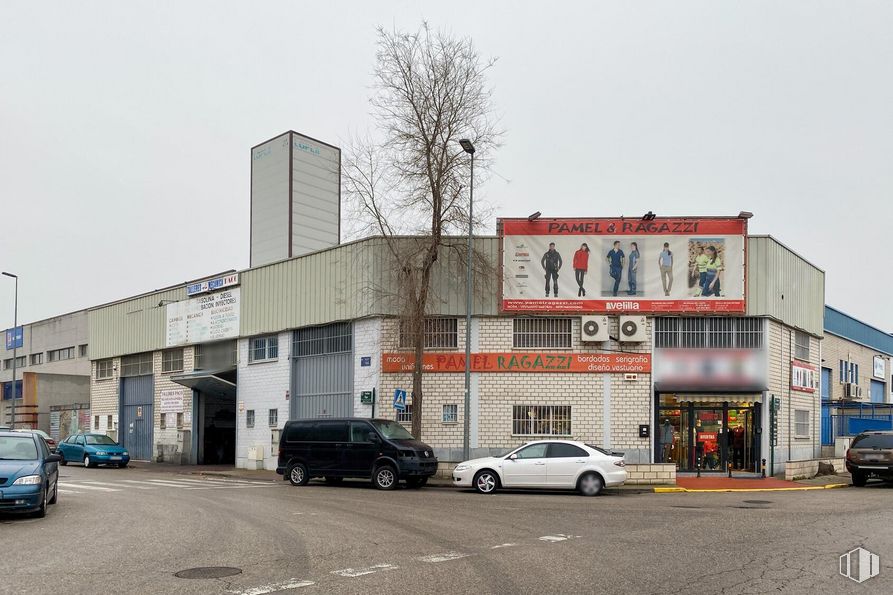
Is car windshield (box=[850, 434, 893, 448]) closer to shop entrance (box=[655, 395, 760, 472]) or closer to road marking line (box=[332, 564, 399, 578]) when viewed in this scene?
shop entrance (box=[655, 395, 760, 472])

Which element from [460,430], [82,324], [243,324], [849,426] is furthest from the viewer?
[82,324]

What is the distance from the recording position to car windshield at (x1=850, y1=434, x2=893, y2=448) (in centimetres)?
2583

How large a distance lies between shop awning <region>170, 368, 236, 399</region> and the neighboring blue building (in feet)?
81.5

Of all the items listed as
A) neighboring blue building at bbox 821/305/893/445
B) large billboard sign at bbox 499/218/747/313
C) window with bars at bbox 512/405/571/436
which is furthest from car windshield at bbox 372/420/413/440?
neighboring blue building at bbox 821/305/893/445

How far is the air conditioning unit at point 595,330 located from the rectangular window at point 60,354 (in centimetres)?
4819

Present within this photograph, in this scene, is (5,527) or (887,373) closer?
(5,527)

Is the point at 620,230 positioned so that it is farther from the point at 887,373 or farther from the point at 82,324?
the point at 82,324

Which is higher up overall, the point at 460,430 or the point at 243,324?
the point at 243,324

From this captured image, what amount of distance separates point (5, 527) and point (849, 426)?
35204 mm

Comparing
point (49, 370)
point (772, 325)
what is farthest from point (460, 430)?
point (49, 370)

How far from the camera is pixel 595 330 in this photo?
2934 cm

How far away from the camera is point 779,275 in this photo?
1190 inches

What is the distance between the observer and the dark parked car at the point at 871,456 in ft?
83.8

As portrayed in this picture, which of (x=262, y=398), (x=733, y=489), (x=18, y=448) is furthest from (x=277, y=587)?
(x=262, y=398)
